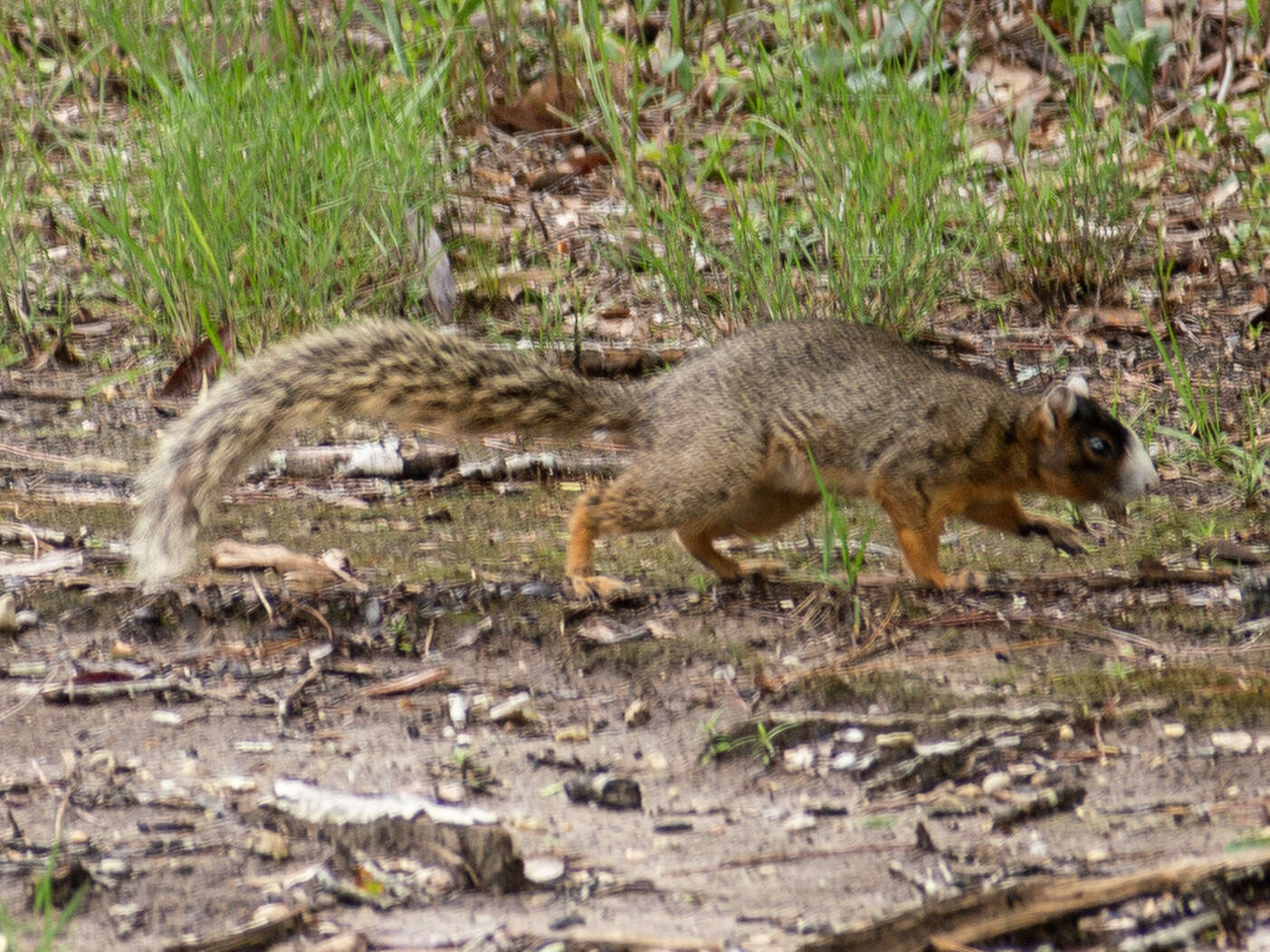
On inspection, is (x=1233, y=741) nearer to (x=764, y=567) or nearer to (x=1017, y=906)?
(x=1017, y=906)

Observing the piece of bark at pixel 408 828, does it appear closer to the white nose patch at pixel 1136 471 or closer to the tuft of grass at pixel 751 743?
the tuft of grass at pixel 751 743

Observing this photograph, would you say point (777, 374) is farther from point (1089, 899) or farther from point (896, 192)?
point (1089, 899)

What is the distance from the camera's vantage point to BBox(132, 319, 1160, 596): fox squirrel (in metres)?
3.82

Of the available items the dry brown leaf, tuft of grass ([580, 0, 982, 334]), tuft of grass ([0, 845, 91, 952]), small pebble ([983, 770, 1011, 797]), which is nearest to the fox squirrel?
tuft of grass ([580, 0, 982, 334])

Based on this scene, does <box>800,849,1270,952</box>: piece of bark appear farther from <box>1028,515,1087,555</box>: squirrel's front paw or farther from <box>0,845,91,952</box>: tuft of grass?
<box>1028,515,1087,555</box>: squirrel's front paw

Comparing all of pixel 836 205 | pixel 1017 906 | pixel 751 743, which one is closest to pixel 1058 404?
pixel 836 205

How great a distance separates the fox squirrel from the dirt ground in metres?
0.21

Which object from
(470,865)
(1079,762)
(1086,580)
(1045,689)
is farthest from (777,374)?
(470,865)

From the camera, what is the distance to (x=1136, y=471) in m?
4.16

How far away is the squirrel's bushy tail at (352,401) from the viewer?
11.9ft

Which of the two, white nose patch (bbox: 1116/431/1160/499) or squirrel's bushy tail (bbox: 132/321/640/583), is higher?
squirrel's bushy tail (bbox: 132/321/640/583)

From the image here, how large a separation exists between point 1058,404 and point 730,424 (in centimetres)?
96

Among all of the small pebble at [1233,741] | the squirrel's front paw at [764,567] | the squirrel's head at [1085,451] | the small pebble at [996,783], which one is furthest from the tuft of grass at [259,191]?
the small pebble at [1233,741]

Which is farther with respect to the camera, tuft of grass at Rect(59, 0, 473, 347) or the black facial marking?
tuft of grass at Rect(59, 0, 473, 347)
